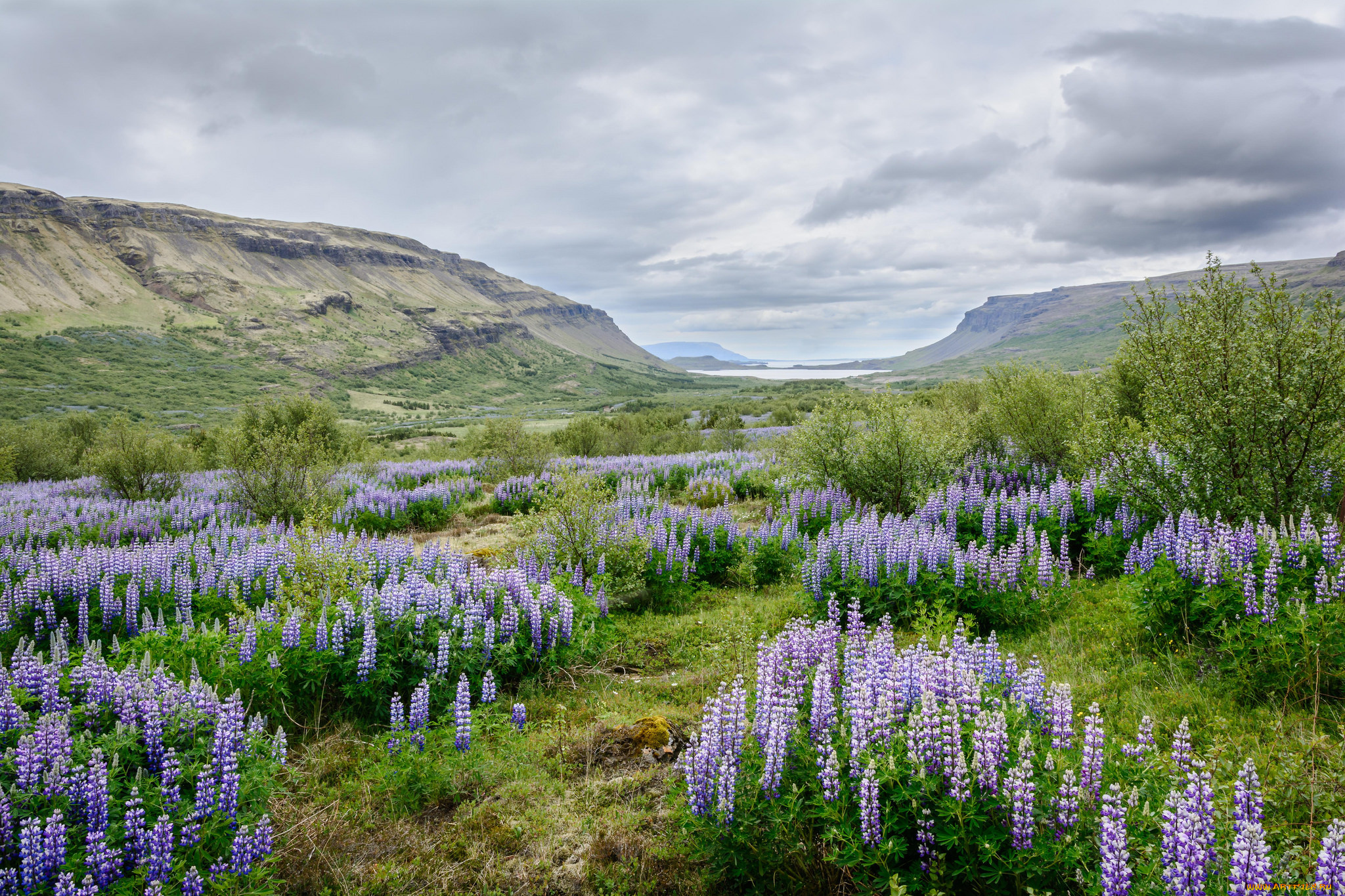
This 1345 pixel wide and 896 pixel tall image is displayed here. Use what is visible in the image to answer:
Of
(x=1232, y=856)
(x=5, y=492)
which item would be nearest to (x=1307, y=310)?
(x=1232, y=856)

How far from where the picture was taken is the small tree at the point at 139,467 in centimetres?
1816

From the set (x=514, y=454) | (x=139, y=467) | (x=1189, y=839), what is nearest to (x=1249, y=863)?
(x=1189, y=839)

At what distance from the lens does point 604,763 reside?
19.0 feet

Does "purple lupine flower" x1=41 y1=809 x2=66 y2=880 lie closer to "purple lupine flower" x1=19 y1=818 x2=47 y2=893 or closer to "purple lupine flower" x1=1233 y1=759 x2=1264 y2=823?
"purple lupine flower" x1=19 y1=818 x2=47 y2=893

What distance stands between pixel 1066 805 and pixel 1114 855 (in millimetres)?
370

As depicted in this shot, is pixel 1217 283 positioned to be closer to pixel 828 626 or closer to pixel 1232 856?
pixel 828 626

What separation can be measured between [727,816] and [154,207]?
767ft

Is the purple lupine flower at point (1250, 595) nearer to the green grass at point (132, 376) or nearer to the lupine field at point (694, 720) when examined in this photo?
the lupine field at point (694, 720)

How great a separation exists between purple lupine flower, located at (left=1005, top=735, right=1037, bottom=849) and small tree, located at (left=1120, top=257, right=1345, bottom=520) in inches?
302

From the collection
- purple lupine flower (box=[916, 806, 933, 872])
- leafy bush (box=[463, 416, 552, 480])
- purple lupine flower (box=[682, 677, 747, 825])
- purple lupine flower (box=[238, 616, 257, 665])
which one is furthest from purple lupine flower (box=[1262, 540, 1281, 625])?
leafy bush (box=[463, 416, 552, 480])

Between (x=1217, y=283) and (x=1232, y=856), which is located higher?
(x=1217, y=283)

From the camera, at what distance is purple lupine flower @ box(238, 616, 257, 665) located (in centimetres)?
627

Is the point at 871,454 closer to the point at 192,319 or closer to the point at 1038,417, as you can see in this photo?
the point at 1038,417

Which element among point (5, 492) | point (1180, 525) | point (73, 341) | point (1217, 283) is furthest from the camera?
point (73, 341)
